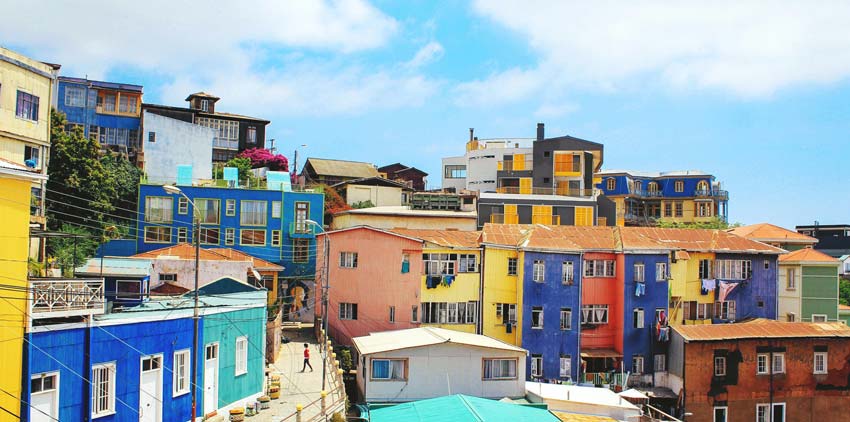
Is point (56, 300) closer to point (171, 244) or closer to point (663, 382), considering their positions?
point (171, 244)

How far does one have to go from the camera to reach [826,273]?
159 ft

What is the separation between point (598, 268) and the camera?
44.4 m

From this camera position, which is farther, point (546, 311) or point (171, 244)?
point (171, 244)

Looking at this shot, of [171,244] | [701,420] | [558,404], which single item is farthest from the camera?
[171,244]

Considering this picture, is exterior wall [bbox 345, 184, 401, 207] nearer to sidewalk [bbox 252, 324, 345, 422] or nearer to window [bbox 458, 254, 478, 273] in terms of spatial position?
window [bbox 458, 254, 478, 273]

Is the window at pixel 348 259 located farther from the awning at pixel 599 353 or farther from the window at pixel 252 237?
the awning at pixel 599 353

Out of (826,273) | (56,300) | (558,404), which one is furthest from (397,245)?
(826,273)

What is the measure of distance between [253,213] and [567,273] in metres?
22.1

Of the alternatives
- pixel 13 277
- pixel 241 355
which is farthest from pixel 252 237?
pixel 13 277

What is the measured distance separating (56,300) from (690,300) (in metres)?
37.3

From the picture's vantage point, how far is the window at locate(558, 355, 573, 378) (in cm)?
4197

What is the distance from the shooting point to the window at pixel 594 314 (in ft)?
145

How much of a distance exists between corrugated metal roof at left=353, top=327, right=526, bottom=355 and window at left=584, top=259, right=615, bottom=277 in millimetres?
10061

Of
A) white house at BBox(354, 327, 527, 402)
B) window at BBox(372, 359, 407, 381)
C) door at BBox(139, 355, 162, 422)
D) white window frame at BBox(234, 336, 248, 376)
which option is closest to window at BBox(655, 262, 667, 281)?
white house at BBox(354, 327, 527, 402)
